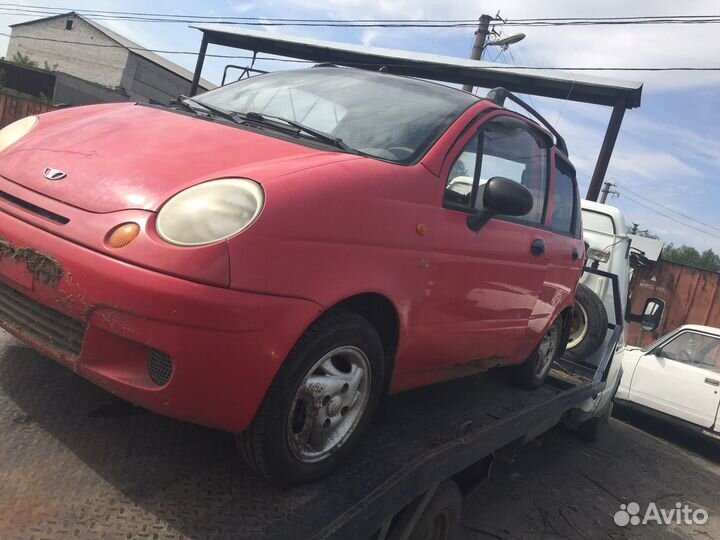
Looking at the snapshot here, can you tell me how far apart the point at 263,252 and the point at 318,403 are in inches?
Answer: 23.2

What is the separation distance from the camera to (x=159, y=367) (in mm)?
1841

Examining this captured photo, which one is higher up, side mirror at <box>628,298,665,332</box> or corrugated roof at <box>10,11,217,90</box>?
corrugated roof at <box>10,11,217,90</box>

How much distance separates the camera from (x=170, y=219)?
1838mm

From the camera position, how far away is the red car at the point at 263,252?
5.85 feet

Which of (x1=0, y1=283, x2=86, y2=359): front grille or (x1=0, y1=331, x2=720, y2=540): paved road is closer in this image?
(x1=0, y1=331, x2=720, y2=540): paved road

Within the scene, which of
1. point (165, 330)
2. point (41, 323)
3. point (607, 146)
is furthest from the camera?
point (607, 146)

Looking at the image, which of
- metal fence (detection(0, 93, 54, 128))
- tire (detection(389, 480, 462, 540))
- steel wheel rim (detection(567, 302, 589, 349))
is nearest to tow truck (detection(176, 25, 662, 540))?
tire (detection(389, 480, 462, 540))

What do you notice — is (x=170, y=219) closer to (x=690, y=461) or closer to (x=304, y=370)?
(x=304, y=370)

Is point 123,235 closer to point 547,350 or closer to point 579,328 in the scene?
point 547,350

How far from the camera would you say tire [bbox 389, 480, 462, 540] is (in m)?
2.38

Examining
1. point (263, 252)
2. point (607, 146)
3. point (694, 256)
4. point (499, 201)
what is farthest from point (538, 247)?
point (694, 256)

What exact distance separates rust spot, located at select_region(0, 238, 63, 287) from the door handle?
2377mm

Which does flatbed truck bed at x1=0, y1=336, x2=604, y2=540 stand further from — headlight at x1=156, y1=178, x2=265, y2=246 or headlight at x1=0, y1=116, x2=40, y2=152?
headlight at x1=0, y1=116, x2=40, y2=152

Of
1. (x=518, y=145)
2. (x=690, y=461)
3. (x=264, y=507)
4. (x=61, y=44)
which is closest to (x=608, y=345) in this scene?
(x=518, y=145)
